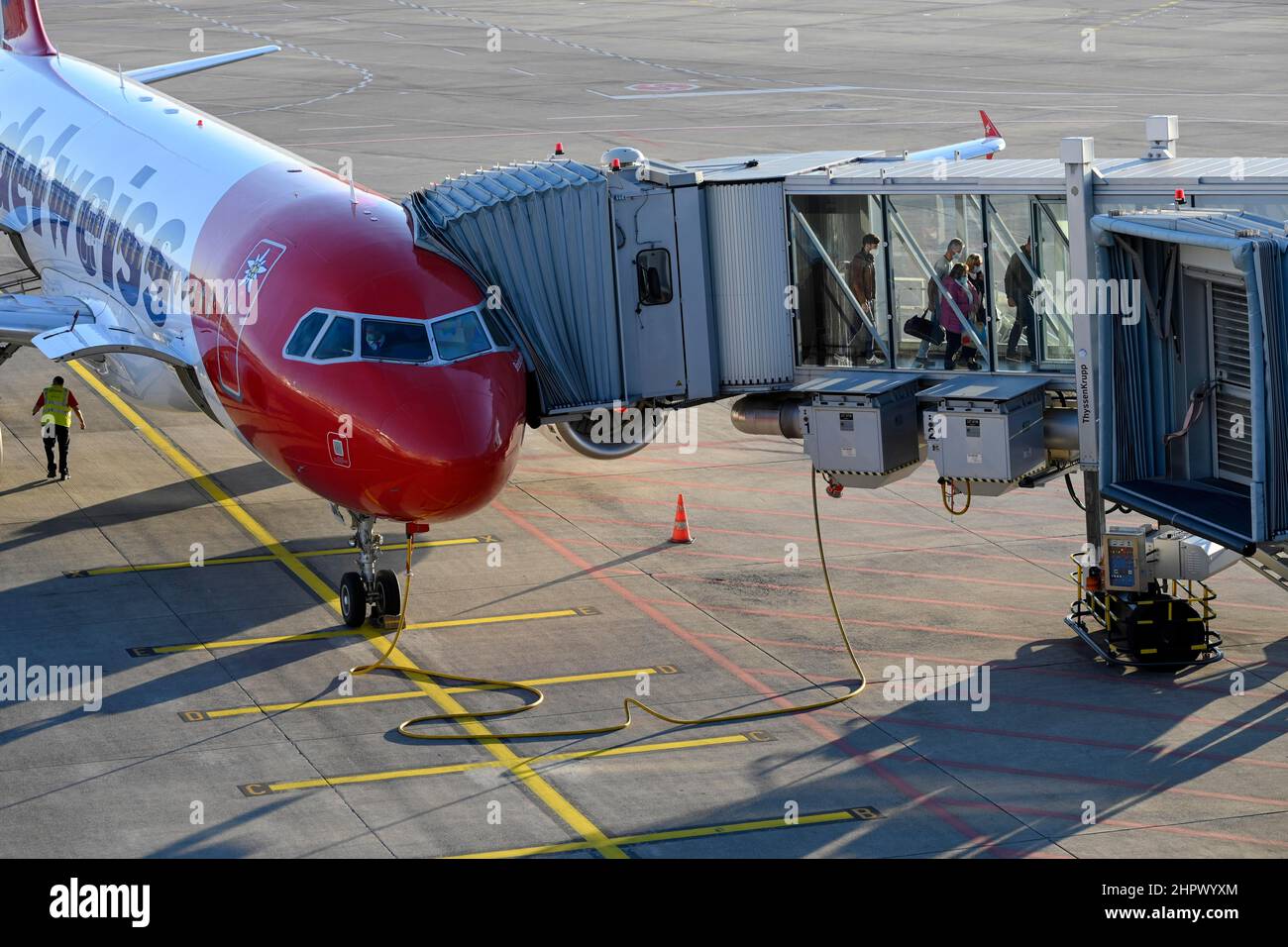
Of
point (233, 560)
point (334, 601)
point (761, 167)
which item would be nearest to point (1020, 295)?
point (761, 167)

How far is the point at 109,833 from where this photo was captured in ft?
74.8

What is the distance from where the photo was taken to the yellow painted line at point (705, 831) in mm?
22328

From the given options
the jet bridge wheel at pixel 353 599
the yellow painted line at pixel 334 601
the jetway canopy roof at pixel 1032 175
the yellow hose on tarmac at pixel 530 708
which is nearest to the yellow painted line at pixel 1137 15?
the yellow painted line at pixel 334 601

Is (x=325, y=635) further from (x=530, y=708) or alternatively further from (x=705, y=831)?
(x=705, y=831)

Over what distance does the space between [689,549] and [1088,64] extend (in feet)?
189

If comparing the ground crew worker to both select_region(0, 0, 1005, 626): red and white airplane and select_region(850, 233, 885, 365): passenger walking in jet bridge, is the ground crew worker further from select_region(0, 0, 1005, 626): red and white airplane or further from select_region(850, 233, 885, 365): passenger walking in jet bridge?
select_region(850, 233, 885, 365): passenger walking in jet bridge

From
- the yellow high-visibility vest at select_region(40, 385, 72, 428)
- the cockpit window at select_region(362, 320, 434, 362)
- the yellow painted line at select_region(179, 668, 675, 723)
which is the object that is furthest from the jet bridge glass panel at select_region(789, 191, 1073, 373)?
the yellow high-visibility vest at select_region(40, 385, 72, 428)

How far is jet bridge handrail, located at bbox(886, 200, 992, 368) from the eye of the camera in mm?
27625

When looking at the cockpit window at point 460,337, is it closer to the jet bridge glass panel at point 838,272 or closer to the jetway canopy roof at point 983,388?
the jet bridge glass panel at point 838,272

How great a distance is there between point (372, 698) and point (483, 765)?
2855 millimetres

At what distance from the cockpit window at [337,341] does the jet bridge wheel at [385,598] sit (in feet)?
12.8

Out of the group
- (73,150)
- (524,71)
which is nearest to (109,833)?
(73,150)

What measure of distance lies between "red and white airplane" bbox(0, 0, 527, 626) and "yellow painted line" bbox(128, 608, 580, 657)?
19.9 inches
